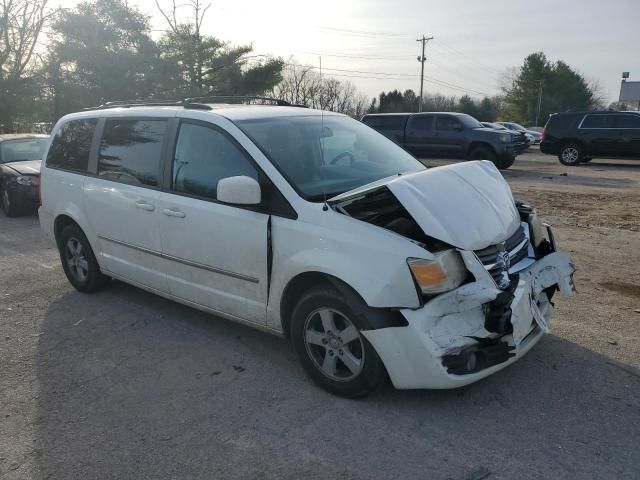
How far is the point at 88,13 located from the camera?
83.5 ft

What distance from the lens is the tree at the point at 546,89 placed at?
71438 mm

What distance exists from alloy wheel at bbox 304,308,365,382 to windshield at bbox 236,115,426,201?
781mm

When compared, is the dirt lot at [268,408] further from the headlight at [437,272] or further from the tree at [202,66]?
the tree at [202,66]

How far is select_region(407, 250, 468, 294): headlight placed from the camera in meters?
3.05

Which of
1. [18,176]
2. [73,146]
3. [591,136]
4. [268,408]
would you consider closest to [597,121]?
[591,136]

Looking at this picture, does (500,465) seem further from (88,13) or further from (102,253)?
(88,13)

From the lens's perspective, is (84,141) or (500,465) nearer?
(500,465)

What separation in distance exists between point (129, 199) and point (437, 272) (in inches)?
111

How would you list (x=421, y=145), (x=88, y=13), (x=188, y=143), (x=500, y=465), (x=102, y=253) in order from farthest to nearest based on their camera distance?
(x=88, y=13)
(x=421, y=145)
(x=102, y=253)
(x=188, y=143)
(x=500, y=465)

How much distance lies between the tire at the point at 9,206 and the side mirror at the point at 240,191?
824 cm

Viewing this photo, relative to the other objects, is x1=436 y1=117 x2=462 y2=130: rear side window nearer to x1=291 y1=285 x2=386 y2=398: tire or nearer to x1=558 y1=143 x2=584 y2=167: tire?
x1=558 y1=143 x2=584 y2=167: tire

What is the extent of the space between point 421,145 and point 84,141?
1423 centimetres

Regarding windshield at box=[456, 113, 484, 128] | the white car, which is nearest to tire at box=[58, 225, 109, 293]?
the white car

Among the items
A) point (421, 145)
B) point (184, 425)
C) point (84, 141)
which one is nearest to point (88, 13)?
point (421, 145)
